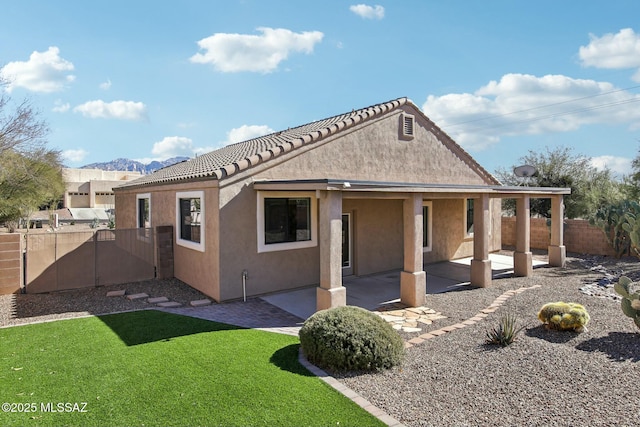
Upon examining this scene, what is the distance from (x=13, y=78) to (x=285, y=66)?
14265 mm

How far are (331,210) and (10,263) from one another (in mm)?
10267

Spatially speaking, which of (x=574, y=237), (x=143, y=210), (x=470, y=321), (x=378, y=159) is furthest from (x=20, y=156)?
(x=574, y=237)

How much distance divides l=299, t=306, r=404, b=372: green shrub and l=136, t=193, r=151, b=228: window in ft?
43.3

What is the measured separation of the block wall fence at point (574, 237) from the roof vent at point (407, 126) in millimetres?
11608

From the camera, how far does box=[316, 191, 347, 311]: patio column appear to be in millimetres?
9438

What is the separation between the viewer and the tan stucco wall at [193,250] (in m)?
11.2

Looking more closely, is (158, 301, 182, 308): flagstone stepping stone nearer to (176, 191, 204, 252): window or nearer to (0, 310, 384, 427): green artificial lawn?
(176, 191, 204, 252): window

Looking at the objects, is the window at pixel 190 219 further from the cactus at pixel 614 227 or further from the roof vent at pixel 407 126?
the cactus at pixel 614 227

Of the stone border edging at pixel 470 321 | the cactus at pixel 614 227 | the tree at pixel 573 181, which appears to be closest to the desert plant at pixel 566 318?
the stone border edging at pixel 470 321

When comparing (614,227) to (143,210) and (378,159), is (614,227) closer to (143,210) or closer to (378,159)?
(378,159)

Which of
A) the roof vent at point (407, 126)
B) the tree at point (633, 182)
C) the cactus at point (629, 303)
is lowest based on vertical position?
the cactus at point (629, 303)

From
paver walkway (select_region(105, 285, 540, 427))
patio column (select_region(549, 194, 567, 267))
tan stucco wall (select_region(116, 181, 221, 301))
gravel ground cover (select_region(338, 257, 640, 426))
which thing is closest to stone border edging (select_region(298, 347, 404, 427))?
gravel ground cover (select_region(338, 257, 640, 426))

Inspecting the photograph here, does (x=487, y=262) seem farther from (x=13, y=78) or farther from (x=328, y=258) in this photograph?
(x=13, y=78)

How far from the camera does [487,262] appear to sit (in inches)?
517
